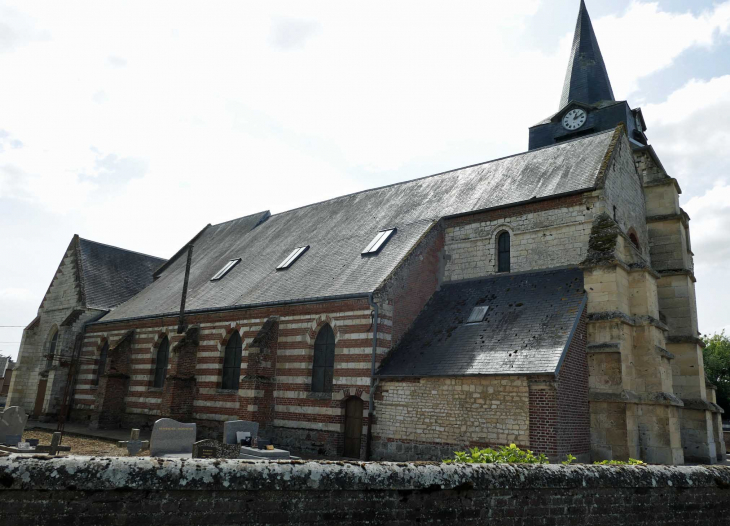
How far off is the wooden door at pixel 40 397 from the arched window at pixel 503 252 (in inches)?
884

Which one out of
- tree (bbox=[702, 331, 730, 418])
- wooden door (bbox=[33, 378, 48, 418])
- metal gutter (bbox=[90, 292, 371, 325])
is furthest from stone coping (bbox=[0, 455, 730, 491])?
tree (bbox=[702, 331, 730, 418])

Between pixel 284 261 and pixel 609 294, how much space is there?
40.9ft

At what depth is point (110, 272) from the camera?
99.7ft

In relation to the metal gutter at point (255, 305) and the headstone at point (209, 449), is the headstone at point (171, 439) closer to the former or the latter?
the headstone at point (209, 449)

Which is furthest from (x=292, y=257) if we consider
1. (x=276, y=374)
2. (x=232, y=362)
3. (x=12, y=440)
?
(x=12, y=440)

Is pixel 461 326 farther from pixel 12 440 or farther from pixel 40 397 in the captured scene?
pixel 40 397

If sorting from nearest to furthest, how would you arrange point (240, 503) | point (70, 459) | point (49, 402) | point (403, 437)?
point (70, 459) → point (240, 503) → point (403, 437) → point (49, 402)

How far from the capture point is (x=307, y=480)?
4.20 metres

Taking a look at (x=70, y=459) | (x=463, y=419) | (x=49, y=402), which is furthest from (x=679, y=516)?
(x=49, y=402)

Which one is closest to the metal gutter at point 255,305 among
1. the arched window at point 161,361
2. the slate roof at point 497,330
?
the arched window at point 161,361

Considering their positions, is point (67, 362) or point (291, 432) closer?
point (291, 432)

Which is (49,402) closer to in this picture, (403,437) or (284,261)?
(284,261)

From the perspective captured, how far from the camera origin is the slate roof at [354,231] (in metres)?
18.1

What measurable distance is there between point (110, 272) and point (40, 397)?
7254 millimetres
